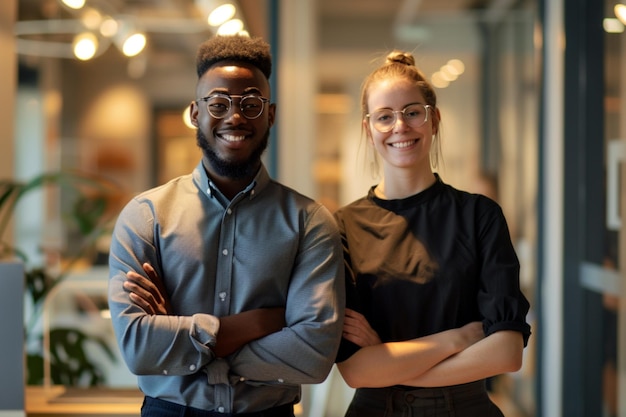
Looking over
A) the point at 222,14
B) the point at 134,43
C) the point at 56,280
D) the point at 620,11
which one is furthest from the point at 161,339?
the point at 134,43

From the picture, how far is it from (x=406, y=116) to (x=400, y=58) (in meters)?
0.16

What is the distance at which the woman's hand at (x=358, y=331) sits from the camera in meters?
1.77

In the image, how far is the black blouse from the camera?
5.79 feet

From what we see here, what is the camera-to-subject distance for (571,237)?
378 cm

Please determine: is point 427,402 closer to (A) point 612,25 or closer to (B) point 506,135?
(A) point 612,25

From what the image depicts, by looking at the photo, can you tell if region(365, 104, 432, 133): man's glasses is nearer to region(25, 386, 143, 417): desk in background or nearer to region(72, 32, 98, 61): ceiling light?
region(25, 386, 143, 417): desk in background

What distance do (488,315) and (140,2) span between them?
4.70 m

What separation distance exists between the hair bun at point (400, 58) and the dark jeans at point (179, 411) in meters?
0.82

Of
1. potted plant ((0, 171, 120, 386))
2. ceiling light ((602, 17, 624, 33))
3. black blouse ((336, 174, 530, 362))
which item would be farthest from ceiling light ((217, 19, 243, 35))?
black blouse ((336, 174, 530, 362))

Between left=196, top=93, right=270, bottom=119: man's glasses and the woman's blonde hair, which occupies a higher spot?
the woman's blonde hair

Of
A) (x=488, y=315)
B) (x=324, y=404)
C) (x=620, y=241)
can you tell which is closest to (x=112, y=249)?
(x=488, y=315)

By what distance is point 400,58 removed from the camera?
1.92 meters

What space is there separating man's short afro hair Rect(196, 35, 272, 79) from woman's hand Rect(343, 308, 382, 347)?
56 centimetres

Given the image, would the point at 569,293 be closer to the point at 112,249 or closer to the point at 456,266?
the point at 456,266
